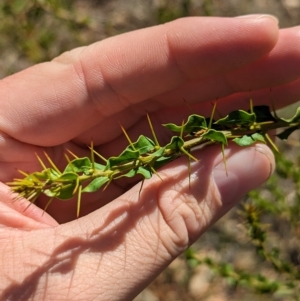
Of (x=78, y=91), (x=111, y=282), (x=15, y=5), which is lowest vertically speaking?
(x=111, y=282)

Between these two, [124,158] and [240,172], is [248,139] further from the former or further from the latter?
[124,158]

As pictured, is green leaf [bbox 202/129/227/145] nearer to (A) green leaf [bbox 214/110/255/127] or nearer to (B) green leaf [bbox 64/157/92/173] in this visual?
(A) green leaf [bbox 214/110/255/127]

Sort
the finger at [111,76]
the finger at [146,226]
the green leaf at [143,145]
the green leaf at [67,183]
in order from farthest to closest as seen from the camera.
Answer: the finger at [111,76] < the finger at [146,226] < the green leaf at [143,145] < the green leaf at [67,183]

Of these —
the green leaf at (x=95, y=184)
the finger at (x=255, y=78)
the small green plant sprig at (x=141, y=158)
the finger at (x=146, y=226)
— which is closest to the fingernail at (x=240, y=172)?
the finger at (x=146, y=226)

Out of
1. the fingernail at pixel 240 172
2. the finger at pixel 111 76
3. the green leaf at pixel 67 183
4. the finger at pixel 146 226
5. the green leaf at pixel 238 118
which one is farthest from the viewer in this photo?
the finger at pixel 111 76

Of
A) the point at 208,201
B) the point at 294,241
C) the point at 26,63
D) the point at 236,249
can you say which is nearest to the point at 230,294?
the point at 236,249

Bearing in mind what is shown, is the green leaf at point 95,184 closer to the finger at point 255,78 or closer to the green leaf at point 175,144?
the green leaf at point 175,144

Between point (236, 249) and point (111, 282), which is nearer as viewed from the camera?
point (111, 282)

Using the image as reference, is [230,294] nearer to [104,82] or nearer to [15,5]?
[104,82]
